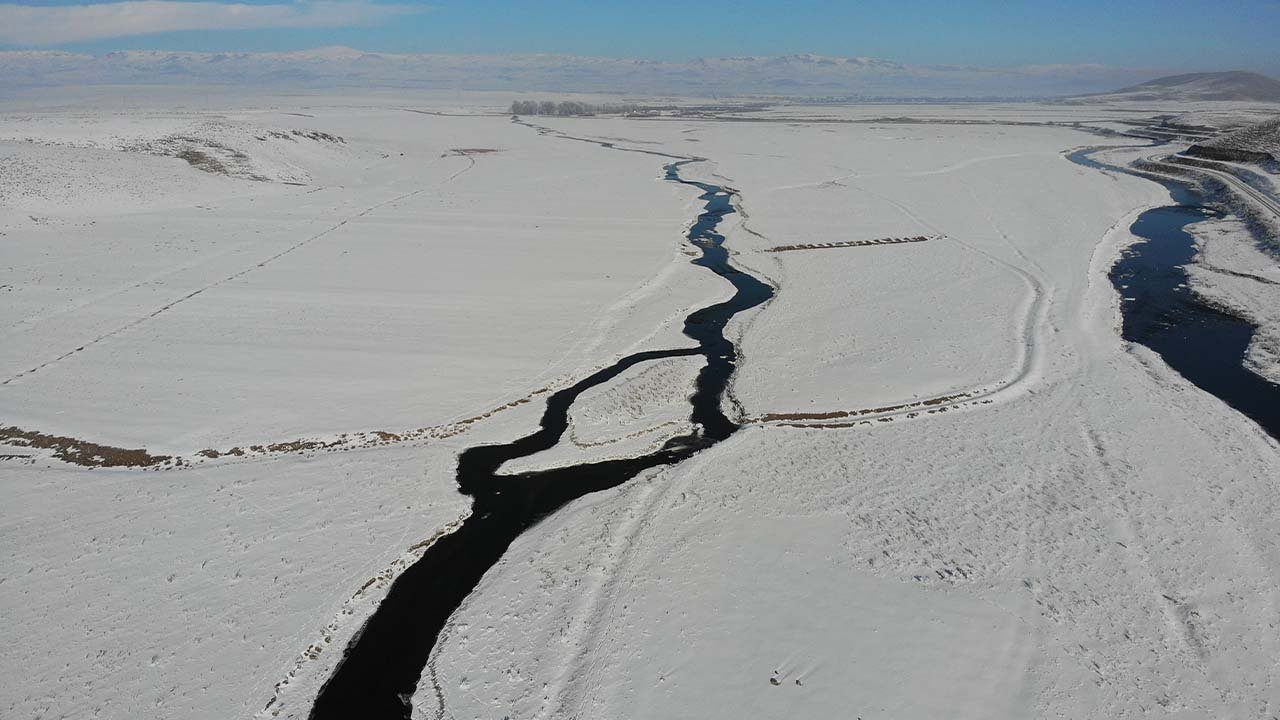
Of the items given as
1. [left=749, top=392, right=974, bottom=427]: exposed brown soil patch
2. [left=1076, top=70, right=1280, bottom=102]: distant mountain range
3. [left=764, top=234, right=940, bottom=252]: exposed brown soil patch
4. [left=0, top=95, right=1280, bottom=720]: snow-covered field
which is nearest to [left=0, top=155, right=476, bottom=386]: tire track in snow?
[left=0, top=95, right=1280, bottom=720]: snow-covered field

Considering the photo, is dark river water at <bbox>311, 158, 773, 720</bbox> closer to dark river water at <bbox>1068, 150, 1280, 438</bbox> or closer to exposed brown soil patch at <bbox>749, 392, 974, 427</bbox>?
exposed brown soil patch at <bbox>749, 392, 974, 427</bbox>

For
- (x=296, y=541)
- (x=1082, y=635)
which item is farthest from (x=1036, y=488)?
(x=296, y=541)

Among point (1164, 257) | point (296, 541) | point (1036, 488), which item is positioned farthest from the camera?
point (1164, 257)

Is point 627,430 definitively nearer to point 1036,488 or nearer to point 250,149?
point 1036,488

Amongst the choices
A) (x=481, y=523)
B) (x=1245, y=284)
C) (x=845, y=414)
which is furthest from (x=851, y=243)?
(x=481, y=523)

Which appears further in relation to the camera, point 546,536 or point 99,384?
point 99,384

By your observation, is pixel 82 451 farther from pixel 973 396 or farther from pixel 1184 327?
pixel 1184 327

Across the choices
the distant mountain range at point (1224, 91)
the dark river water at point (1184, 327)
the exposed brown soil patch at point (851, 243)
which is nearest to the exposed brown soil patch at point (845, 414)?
the dark river water at point (1184, 327)
